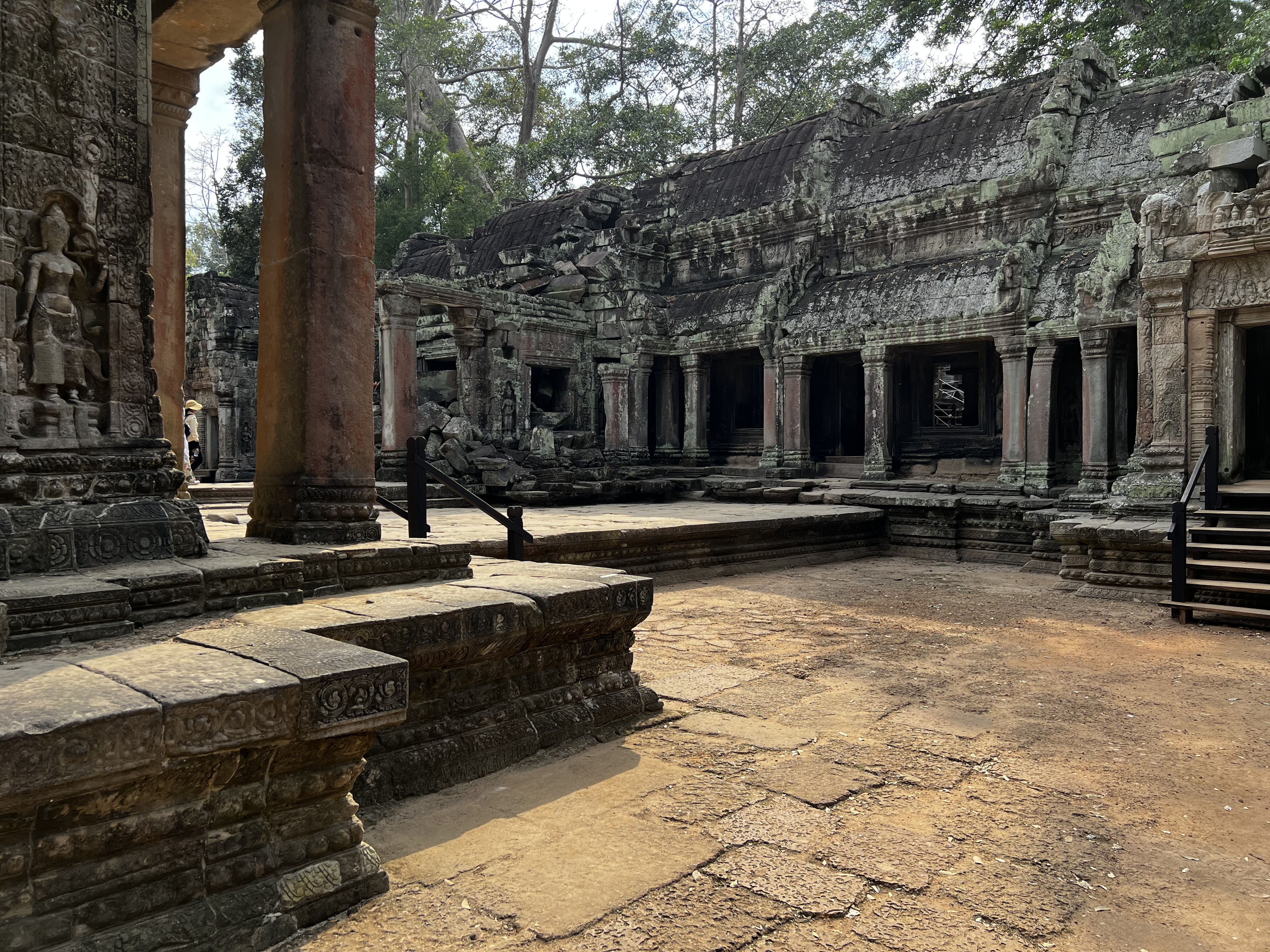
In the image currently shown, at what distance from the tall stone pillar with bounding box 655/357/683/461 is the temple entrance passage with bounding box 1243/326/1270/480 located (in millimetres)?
9390

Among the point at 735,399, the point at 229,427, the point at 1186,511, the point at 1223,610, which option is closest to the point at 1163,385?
the point at 1186,511

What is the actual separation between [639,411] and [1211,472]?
10.1 meters

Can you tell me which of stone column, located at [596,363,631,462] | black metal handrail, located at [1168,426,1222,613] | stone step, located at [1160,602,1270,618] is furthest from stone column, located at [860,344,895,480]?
stone step, located at [1160,602,1270,618]

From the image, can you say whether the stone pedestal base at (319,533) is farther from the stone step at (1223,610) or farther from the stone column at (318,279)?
the stone step at (1223,610)

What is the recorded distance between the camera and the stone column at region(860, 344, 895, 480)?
43.5ft

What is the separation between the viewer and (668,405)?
16.9 m

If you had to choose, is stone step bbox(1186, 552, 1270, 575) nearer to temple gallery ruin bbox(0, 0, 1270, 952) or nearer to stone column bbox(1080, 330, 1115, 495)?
temple gallery ruin bbox(0, 0, 1270, 952)

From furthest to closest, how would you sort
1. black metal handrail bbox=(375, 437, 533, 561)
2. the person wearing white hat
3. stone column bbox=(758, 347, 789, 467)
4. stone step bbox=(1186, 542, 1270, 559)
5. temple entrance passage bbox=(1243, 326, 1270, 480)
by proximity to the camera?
1. stone column bbox=(758, 347, 789, 467)
2. the person wearing white hat
3. temple entrance passage bbox=(1243, 326, 1270, 480)
4. stone step bbox=(1186, 542, 1270, 559)
5. black metal handrail bbox=(375, 437, 533, 561)

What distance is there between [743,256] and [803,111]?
13717 mm

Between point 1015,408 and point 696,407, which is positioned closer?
point 1015,408

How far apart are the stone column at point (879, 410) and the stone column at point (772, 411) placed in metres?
1.58

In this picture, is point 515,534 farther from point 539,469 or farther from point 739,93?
point 739,93

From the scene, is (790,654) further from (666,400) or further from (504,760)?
(666,400)

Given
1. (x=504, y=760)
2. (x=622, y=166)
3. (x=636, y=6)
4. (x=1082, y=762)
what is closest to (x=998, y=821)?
(x=1082, y=762)
